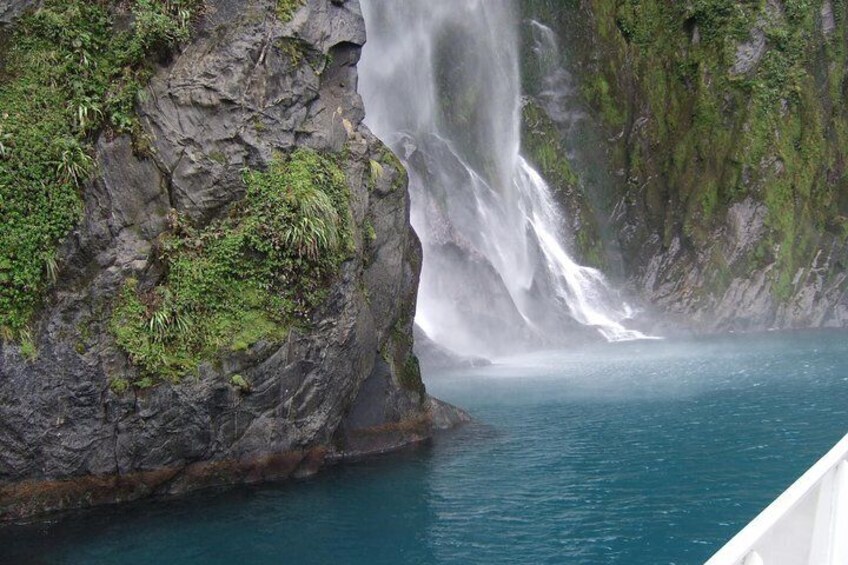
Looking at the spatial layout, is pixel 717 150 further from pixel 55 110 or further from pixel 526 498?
pixel 55 110

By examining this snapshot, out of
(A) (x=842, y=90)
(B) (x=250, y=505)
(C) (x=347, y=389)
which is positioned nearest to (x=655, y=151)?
(A) (x=842, y=90)

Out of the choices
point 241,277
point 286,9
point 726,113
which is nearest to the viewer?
point 241,277

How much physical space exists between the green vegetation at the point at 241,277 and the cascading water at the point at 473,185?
15.4 metres

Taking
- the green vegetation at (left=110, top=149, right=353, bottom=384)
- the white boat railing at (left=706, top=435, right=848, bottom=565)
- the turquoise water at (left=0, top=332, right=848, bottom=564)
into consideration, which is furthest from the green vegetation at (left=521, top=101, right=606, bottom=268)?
the white boat railing at (left=706, top=435, right=848, bottom=565)

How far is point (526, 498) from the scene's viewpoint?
1115 centimetres

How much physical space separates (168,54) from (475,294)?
1786 cm

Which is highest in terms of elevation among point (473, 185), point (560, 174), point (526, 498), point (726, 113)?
point (726, 113)

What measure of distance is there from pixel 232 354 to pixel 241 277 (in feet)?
4.34

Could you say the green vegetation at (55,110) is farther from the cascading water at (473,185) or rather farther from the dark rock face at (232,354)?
the cascading water at (473,185)

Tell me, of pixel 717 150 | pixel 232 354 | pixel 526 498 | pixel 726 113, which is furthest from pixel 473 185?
pixel 526 498

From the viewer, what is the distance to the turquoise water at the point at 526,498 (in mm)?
9461

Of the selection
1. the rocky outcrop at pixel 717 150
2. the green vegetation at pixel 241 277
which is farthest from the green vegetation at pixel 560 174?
the green vegetation at pixel 241 277

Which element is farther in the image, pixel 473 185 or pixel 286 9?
pixel 473 185

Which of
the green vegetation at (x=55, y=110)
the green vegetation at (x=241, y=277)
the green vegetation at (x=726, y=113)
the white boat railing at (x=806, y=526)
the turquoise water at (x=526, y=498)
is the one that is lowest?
the turquoise water at (x=526, y=498)
